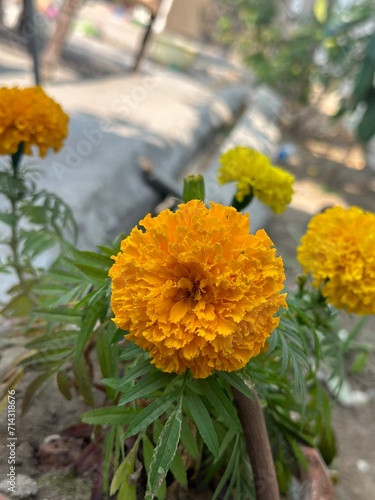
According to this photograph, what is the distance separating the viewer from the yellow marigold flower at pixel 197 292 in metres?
0.80

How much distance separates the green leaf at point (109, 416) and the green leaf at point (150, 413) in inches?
7.5

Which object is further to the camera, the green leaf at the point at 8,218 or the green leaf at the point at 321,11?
the green leaf at the point at 321,11

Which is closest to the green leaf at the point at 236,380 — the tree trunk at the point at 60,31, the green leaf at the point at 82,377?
the green leaf at the point at 82,377

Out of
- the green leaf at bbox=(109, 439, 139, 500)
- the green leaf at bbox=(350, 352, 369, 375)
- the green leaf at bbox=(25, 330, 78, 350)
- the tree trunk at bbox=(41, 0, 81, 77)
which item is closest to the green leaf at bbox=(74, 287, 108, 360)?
the green leaf at bbox=(25, 330, 78, 350)

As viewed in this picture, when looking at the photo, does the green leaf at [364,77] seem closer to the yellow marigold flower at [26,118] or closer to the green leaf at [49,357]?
the yellow marigold flower at [26,118]

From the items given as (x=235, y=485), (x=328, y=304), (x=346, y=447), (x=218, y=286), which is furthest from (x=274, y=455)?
(x=346, y=447)

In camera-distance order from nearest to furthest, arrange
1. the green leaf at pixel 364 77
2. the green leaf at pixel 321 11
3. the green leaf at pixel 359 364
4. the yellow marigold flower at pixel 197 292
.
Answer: the yellow marigold flower at pixel 197 292 < the green leaf at pixel 359 364 < the green leaf at pixel 364 77 < the green leaf at pixel 321 11

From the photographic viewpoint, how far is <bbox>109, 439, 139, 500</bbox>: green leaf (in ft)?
3.65

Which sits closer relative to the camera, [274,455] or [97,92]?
[274,455]

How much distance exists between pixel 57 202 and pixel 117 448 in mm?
680

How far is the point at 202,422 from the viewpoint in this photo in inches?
35.9

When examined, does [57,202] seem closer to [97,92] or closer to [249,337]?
[249,337]

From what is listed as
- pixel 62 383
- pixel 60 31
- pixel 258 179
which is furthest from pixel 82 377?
pixel 60 31

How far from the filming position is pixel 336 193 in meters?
6.64
